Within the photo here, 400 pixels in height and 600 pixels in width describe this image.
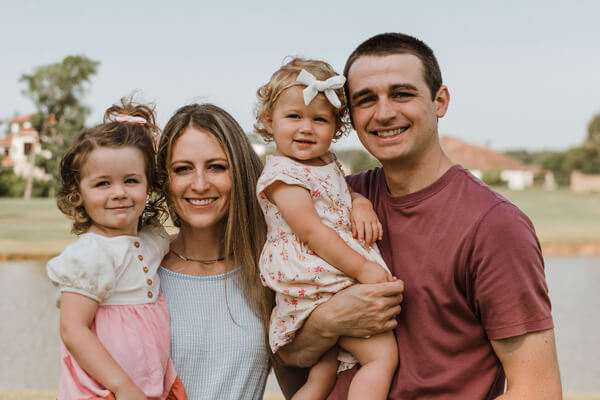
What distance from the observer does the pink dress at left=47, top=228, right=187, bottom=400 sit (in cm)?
206

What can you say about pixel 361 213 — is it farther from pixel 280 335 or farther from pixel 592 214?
pixel 592 214

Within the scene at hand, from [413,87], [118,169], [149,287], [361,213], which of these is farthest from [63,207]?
[413,87]

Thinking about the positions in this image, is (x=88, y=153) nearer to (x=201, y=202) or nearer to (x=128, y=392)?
(x=201, y=202)

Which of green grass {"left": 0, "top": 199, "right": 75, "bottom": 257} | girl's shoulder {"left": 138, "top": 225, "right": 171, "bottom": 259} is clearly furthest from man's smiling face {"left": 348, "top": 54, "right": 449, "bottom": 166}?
green grass {"left": 0, "top": 199, "right": 75, "bottom": 257}

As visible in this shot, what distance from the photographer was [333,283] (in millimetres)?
2330

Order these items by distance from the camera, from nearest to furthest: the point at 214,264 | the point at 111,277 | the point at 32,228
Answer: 1. the point at 111,277
2. the point at 214,264
3. the point at 32,228

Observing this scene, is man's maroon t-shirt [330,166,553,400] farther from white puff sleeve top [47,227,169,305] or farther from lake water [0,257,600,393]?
lake water [0,257,600,393]

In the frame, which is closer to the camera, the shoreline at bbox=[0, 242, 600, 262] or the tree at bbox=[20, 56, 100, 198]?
the shoreline at bbox=[0, 242, 600, 262]

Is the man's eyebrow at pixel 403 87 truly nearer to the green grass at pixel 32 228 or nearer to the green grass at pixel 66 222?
the green grass at pixel 32 228

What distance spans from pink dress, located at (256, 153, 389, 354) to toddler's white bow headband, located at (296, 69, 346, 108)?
0.30 metres

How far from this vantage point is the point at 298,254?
7.65ft

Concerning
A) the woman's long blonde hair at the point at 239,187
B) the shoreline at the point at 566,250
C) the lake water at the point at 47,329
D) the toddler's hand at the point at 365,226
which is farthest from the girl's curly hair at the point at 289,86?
the shoreline at the point at 566,250

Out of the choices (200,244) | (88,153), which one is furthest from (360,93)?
(88,153)

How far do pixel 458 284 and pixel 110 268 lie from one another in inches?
52.4
